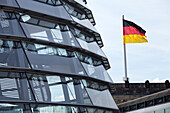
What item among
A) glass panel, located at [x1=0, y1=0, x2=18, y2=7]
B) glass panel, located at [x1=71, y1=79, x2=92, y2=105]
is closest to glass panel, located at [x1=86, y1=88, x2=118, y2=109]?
glass panel, located at [x1=71, y1=79, x2=92, y2=105]

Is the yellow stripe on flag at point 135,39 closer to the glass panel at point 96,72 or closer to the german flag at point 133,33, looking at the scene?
the german flag at point 133,33

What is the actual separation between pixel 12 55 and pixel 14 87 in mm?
1157

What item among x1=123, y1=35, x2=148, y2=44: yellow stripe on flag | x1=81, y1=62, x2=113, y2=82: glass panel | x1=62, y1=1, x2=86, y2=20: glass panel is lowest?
x1=81, y1=62, x2=113, y2=82: glass panel

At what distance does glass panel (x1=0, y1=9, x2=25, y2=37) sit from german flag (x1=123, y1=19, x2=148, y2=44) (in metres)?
34.0

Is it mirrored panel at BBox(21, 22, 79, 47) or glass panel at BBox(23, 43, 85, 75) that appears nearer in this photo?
glass panel at BBox(23, 43, 85, 75)

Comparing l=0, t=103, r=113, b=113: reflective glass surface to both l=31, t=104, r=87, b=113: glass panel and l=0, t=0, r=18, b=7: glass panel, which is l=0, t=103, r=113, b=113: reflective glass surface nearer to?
l=31, t=104, r=87, b=113: glass panel

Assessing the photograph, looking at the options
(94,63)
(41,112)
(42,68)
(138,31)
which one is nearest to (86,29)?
(94,63)

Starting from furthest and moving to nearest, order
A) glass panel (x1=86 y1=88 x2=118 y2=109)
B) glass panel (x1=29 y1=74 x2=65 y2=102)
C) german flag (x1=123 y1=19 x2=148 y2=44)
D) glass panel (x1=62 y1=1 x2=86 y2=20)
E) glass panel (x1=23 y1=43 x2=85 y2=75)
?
german flag (x1=123 y1=19 x2=148 y2=44) < glass panel (x1=62 y1=1 x2=86 y2=20) < glass panel (x1=86 y1=88 x2=118 y2=109) < glass panel (x1=23 y1=43 x2=85 y2=75) < glass panel (x1=29 y1=74 x2=65 y2=102)

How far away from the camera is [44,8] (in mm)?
16812

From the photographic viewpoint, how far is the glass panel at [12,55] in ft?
47.8

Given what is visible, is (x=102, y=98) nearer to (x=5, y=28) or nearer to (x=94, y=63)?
(x=94, y=63)

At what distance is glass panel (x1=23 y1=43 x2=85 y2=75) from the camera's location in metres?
15.5

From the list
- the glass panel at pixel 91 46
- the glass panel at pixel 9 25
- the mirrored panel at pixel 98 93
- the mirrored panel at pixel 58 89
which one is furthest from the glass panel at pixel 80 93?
the glass panel at pixel 9 25

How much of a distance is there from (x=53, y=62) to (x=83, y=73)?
1.51m
